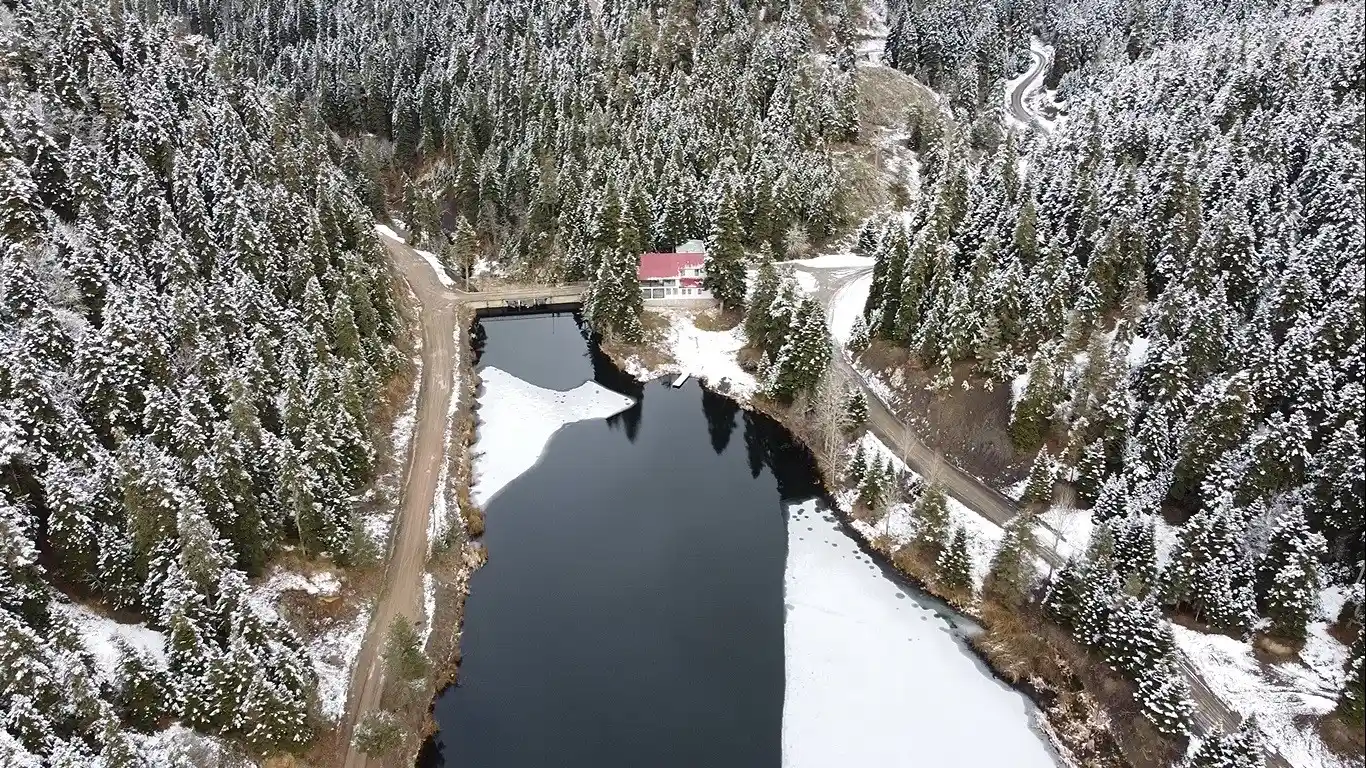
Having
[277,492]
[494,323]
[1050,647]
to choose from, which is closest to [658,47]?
[494,323]

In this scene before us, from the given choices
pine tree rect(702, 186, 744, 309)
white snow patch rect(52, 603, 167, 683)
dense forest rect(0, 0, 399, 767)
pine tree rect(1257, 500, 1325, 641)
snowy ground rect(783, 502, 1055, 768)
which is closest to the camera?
dense forest rect(0, 0, 399, 767)

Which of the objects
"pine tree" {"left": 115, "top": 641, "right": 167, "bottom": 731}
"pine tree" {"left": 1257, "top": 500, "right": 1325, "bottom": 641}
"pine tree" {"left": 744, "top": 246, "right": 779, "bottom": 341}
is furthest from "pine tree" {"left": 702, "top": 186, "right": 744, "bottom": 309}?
"pine tree" {"left": 115, "top": 641, "right": 167, "bottom": 731}

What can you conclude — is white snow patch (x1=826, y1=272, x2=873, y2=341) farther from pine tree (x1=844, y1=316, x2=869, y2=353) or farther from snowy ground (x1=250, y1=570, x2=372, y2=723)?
snowy ground (x1=250, y1=570, x2=372, y2=723)

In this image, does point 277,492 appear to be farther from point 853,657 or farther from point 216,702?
point 853,657

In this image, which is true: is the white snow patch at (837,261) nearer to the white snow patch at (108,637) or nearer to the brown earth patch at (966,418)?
the brown earth patch at (966,418)

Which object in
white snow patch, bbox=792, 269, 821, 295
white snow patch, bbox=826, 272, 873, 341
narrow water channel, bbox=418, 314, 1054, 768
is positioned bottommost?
narrow water channel, bbox=418, 314, 1054, 768

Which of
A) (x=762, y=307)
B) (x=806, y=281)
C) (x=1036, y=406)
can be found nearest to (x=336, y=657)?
(x=762, y=307)
